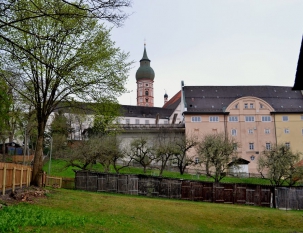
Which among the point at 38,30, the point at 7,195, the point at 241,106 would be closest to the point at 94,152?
the point at 38,30

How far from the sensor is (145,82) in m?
128

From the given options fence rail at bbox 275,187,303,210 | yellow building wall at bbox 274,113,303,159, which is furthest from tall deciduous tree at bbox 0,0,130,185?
yellow building wall at bbox 274,113,303,159

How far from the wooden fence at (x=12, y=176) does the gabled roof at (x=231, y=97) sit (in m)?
45.4

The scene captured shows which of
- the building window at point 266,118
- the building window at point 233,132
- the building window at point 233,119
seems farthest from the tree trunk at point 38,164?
the building window at point 266,118

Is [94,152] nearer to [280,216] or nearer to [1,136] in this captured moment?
[1,136]

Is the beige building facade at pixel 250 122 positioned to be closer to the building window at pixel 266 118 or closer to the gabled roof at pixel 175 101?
the building window at pixel 266 118

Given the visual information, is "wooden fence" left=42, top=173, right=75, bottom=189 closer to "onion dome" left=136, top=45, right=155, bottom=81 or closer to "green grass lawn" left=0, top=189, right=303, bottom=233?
"green grass lawn" left=0, top=189, right=303, bottom=233

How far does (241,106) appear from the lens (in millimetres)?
62594

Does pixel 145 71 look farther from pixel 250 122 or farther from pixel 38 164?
pixel 38 164

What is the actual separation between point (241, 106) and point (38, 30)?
160 feet

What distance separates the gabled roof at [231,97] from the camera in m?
63.4

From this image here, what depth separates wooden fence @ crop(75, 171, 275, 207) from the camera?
2966 cm

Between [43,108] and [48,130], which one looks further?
[48,130]

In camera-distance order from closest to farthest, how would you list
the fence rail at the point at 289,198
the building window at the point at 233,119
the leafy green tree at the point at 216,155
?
the fence rail at the point at 289,198, the leafy green tree at the point at 216,155, the building window at the point at 233,119
